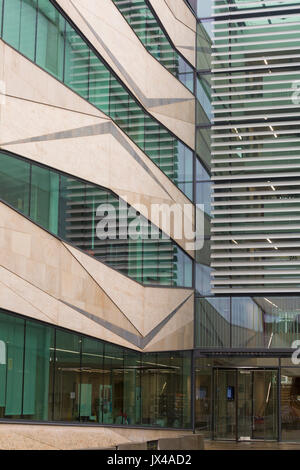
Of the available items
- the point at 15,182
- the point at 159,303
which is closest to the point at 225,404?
the point at 159,303

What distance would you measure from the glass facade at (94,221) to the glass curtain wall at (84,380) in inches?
102

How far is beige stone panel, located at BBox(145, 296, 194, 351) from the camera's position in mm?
29766

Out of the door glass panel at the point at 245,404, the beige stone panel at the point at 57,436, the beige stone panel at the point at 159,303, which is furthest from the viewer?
the door glass panel at the point at 245,404

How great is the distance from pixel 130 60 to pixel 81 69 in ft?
14.3

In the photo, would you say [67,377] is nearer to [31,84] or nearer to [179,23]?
[31,84]

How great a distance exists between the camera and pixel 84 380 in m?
23.8

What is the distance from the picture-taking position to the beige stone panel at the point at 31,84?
2008 centimetres

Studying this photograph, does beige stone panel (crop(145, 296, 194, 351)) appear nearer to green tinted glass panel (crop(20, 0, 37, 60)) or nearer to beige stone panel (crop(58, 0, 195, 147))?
beige stone panel (crop(58, 0, 195, 147))

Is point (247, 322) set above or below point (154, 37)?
below

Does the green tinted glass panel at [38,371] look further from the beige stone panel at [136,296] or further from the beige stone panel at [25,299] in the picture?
the beige stone panel at [136,296]

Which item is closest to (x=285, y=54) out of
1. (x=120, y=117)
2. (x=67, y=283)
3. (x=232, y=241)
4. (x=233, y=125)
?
(x=233, y=125)

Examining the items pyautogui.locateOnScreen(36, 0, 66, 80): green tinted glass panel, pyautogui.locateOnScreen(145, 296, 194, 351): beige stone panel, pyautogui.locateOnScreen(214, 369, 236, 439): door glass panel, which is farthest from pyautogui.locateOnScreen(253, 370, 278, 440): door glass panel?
pyautogui.locateOnScreen(36, 0, 66, 80): green tinted glass panel

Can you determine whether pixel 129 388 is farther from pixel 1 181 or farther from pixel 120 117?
pixel 1 181

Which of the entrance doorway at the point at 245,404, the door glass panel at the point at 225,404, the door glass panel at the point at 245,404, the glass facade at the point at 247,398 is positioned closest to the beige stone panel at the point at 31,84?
the glass facade at the point at 247,398
